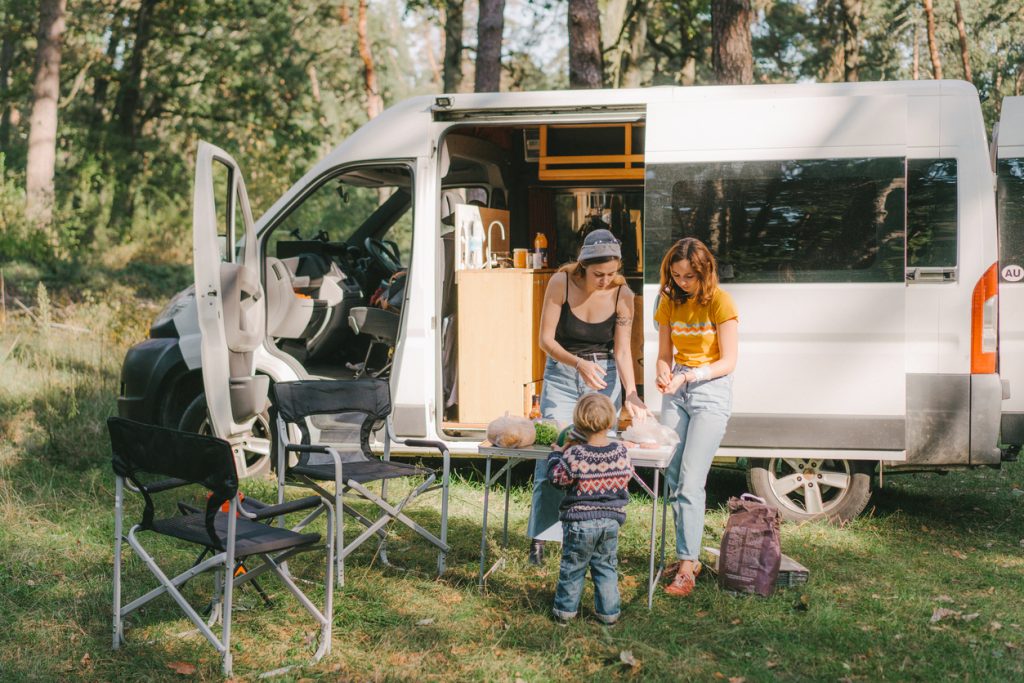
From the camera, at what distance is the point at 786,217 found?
6105 mm

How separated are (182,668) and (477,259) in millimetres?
3779

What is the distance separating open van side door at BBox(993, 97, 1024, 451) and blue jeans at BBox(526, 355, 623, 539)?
8.31 feet

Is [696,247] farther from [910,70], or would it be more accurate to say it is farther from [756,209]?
[910,70]

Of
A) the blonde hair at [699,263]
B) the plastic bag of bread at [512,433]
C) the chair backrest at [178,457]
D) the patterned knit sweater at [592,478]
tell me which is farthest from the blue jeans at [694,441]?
the chair backrest at [178,457]

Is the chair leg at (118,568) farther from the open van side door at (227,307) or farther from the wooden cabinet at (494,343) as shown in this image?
the wooden cabinet at (494,343)

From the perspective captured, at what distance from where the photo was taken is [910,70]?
24078mm

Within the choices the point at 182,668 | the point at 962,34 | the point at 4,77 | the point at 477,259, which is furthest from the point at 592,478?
the point at 4,77

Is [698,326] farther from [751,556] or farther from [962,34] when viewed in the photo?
[962,34]

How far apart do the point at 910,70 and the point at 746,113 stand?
Result: 2016cm

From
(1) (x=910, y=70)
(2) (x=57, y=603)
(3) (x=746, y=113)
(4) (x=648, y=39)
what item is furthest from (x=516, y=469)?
(1) (x=910, y=70)

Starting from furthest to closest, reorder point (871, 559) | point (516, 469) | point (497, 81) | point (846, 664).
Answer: point (497, 81), point (516, 469), point (871, 559), point (846, 664)

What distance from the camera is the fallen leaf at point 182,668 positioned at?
411cm

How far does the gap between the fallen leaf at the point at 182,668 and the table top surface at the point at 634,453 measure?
1.51m

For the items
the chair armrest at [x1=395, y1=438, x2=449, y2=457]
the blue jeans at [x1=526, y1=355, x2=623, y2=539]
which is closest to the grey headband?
the blue jeans at [x1=526, y1=355, x2=623, y2=539]
